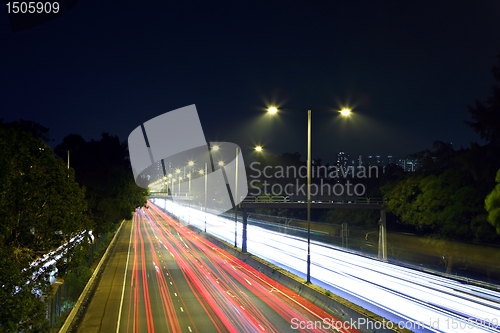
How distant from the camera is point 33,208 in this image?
13.1 meters

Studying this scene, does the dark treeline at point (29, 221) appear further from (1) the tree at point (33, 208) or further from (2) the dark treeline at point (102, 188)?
(2) the dark treeline at point (102, 188)

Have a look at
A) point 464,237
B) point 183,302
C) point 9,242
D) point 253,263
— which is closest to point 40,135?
point 253,263

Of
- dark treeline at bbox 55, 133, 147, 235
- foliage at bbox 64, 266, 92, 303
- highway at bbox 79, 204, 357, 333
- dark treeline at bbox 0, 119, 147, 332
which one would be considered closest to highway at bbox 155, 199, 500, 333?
highway at bbox 79, 204, 357, 333

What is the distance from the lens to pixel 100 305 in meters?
20.5

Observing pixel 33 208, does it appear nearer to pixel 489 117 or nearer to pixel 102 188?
pixel 102 188

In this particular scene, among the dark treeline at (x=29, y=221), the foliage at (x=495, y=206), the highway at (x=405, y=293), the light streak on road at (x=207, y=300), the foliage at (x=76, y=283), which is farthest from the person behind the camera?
the foliage at (x=495, y=206)

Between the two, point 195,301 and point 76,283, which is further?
point 76,283

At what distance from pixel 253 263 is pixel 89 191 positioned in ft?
58.6

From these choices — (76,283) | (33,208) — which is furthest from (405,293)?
(33,208)

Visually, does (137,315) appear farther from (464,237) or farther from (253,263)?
(464,237)

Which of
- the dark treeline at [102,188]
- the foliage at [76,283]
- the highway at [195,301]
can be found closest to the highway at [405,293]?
the highway at [195,301]

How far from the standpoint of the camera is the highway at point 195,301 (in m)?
16.4

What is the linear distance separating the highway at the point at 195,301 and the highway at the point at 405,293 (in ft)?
8.08

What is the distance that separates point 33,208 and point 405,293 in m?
15.8
